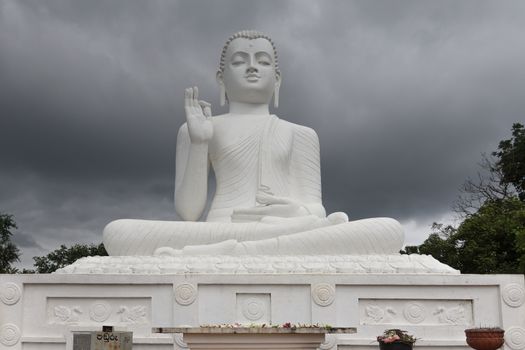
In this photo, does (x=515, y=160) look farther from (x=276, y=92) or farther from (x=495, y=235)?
(x=276, y=92)

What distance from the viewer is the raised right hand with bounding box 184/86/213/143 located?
9.09 m

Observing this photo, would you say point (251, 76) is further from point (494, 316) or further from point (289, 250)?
point (494, 316)

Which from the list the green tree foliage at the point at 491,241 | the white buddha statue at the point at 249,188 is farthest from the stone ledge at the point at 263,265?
the green tree foliage at the point at 491,241

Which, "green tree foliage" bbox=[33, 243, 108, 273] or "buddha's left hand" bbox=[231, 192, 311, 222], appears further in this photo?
"green tree foliage" bbox=[33, 243, 108, 273]

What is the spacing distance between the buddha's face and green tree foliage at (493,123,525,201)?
14148mm

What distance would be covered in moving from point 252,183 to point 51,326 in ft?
11.8

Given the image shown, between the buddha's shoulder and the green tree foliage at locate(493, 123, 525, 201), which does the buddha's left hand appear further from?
the green tree foliage at locate(493, 123, 525, 201)

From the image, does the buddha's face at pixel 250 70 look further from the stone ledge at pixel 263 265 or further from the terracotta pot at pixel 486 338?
the terracotta pot at pixel 486 338

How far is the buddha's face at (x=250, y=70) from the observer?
406 inches

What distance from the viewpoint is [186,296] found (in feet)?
23.2

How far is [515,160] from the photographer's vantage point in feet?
72.4

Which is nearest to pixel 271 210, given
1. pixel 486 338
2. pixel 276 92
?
pixel 276 92

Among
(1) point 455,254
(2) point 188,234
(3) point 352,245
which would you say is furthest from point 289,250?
(1) point 455,254

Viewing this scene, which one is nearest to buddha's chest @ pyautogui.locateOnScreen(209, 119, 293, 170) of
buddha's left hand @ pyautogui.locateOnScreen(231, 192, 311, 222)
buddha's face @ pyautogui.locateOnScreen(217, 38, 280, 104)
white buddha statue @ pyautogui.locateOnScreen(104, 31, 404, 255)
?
white buddha statue @ pyautogui.locateOnScreen(104, 31, 404, 255)
